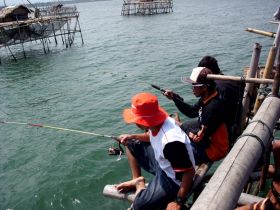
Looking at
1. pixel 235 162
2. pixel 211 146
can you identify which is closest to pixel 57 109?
pixel 211 146

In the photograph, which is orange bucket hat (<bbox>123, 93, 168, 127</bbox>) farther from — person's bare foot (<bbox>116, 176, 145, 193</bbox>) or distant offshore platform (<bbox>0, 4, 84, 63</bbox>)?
distant offshore platform (<bbox>0, 4, 84, 63</bbox>)

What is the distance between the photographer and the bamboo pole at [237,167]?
2.88 m

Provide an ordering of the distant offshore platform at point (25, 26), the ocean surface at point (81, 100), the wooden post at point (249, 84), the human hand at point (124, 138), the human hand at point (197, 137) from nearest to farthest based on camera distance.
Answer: the human hand at point (124, 138)
the human hand at point (197, 137)
the wooden post at point (249, 84)
the ocean surface at point (81, 100)
the distant offshore platform at point (25, 26)

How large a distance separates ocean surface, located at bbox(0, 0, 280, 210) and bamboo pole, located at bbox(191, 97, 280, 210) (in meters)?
4.87

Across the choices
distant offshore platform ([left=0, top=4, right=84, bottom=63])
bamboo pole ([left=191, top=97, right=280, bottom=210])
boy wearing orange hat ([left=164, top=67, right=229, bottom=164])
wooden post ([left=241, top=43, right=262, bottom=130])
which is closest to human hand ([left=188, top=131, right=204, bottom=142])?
boy wearing orange hat ([left=164, top=67, right=229, bottom=164])

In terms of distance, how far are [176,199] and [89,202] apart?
4.64 meters

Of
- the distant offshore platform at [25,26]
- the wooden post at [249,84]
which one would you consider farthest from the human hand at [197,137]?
the distant offshore platform at [25,26]

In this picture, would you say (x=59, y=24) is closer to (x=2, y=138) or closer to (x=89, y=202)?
(x=2, y=138)

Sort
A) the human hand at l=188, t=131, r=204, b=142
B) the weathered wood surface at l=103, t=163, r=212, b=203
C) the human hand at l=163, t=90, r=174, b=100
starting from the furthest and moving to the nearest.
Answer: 1. the human hand at l=163, t=90, r=174, b=100
2. the human hand at l=188, t=131, r=204, b=142
3. the weathered wood surface at l=103, t=163, r=212, b=203

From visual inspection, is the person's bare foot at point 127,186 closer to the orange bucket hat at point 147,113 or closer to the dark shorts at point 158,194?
the dark shorts at point 158,194

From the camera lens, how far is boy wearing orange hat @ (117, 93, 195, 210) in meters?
4.15

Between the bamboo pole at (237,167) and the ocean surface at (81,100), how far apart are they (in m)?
4.87

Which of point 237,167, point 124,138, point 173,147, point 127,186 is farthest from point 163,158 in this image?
point 237,167

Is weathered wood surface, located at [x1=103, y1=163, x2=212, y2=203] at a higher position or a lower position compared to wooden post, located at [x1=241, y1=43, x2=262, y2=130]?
lower
